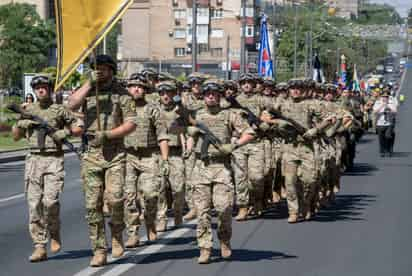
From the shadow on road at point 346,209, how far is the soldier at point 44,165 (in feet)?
18.2

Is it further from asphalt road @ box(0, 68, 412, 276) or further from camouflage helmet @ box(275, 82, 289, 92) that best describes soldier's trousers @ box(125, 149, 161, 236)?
camouflage helmet @ box(275, 82, 289, 92)

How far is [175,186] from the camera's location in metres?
14.9

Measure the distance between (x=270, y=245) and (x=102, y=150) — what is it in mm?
3106

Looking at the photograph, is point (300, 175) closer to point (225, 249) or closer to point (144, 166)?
point (144, 166)

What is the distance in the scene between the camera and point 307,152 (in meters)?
16.1

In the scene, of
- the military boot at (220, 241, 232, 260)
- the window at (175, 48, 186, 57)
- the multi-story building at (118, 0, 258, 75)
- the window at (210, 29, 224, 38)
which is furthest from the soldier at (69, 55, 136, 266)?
the window at (175, 48, 186, 57)

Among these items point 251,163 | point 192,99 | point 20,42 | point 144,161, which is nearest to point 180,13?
point 20,42

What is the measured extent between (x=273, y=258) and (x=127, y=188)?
2.11 metres

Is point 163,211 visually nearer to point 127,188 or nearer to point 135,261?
point 127,188

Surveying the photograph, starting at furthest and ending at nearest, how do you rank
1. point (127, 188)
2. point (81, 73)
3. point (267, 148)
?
point (81, 73) < point (267, 148) < point (127, 188)

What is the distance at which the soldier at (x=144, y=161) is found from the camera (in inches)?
507

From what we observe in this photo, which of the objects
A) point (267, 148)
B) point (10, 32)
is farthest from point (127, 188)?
point (10, 32)

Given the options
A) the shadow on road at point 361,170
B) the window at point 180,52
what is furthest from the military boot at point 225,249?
the window at point 180,52

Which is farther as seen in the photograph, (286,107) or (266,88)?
(266,88)
